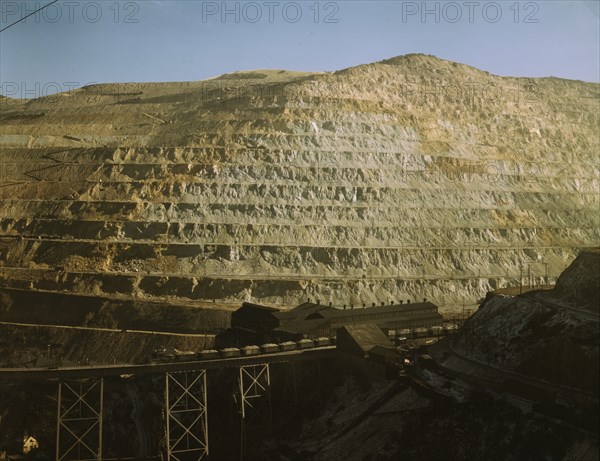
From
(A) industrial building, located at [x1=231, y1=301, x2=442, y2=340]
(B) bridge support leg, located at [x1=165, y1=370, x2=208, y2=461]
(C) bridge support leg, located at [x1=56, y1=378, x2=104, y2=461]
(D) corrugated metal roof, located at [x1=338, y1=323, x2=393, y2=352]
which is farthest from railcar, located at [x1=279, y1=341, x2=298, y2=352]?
(C) bridge support leg, located at [x1=56, y1=378, x2=104, y2=461]

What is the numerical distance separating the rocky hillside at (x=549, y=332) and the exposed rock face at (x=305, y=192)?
1015 inches

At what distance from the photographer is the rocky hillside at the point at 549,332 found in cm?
3638

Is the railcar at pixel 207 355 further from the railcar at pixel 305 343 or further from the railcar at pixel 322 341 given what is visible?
the railcar at pixel 322 341

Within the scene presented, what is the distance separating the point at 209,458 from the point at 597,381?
72.7 ft

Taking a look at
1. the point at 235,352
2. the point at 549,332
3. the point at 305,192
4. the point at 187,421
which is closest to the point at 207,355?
the point at 235,352

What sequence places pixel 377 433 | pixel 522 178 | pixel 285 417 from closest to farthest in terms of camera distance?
pixel 377 433 < pixel 285 417 < pixel 522 178

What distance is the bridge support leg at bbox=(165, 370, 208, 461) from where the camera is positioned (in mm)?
43300

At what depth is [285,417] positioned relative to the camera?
153 feet

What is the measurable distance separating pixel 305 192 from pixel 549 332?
43.9m

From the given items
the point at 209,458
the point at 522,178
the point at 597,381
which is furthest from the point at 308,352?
the point at 522,178

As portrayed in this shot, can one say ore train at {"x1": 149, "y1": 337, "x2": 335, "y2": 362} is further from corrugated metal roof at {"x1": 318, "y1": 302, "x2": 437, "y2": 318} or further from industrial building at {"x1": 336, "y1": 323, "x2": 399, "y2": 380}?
corrugated metal roof at {"x1": 318, "y1": 302, "x2": 437, "y2": 318}

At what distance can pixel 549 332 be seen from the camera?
39812mm

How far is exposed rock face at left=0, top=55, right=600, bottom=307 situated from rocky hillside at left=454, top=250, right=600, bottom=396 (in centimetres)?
2579

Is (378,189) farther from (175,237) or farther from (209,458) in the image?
(209,458)
